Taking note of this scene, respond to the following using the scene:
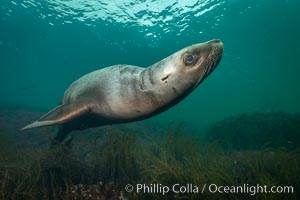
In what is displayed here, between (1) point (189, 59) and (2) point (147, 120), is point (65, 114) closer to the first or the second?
(1) point (189, 59)

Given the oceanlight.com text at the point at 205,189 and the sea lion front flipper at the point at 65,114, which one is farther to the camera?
the sea lion front flipper at the point at 65,114

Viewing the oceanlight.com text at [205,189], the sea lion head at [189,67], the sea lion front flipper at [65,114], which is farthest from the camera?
the sea lion front flipper at [65,114]

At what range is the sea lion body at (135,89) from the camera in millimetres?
3169

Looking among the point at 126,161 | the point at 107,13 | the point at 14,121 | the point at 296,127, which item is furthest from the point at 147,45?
the point at 126,161

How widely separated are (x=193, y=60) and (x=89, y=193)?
2712 millimetres

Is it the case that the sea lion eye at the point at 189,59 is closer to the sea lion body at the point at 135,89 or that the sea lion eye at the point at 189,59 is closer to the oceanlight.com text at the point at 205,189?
the sea lion body at the point at 135,89

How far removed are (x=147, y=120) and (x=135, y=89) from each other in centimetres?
2075

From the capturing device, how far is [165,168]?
4.55 m

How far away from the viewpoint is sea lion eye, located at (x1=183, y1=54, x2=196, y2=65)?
3141 millimetres

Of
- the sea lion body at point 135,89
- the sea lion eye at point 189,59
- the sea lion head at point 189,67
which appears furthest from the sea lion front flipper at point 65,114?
the sea lion eye at point 189,59

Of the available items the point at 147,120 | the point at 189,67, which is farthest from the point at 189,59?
the point at 147,120

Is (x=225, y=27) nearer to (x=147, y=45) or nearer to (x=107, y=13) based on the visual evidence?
(x=147, y=45)

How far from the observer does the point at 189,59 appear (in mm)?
3158

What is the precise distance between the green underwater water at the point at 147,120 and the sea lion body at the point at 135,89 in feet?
2.66
